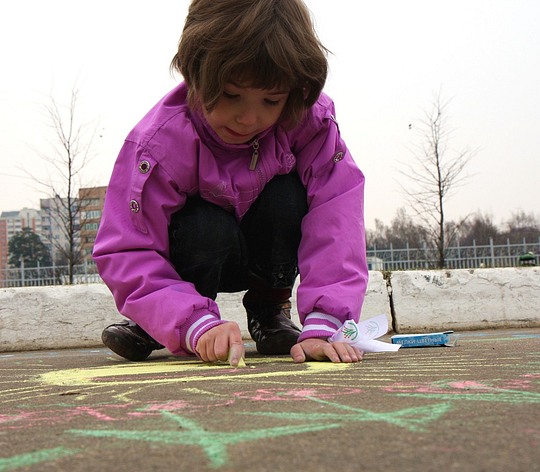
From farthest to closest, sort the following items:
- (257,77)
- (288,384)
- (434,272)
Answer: (434,272)
(257,77)
(288,384)

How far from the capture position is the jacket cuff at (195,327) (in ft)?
5.78

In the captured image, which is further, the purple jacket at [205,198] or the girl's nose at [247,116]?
the purple jacket at [205,198]

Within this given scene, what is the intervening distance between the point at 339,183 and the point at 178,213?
526mm

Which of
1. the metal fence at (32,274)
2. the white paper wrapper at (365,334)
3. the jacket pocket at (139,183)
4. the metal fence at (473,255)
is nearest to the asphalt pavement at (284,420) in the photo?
the white paper wrapper at (365,334)

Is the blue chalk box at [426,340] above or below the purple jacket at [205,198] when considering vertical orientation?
below

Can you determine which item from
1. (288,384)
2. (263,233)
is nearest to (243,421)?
(288,384)

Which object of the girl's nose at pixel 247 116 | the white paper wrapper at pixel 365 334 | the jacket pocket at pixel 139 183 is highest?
the girl's nose at pixel 247 116

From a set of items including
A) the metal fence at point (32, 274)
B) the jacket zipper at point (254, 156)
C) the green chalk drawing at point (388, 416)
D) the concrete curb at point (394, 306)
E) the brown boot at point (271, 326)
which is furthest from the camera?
the metal fence at point (32, 274)

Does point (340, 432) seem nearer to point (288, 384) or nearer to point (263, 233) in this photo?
point (288, 384)

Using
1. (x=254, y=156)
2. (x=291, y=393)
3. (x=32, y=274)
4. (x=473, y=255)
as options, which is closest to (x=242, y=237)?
(x=254, y=156)

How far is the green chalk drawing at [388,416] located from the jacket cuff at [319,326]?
Answer: 88 cm

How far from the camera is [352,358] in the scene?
5.81 feet

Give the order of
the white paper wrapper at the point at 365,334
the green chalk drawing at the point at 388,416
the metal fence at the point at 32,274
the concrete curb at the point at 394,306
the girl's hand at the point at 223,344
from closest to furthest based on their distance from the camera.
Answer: the green chalk drawing at the point at 388,416 → the girl's hand at the point at 223,344 → the white paper wrapper at the point at 365,334 → the concrete curb at the point at 394,306 → the metal fence at the point at 32,274

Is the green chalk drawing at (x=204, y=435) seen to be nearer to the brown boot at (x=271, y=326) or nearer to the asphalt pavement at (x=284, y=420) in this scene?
the asphalt pavement at (x=284, y=420)
